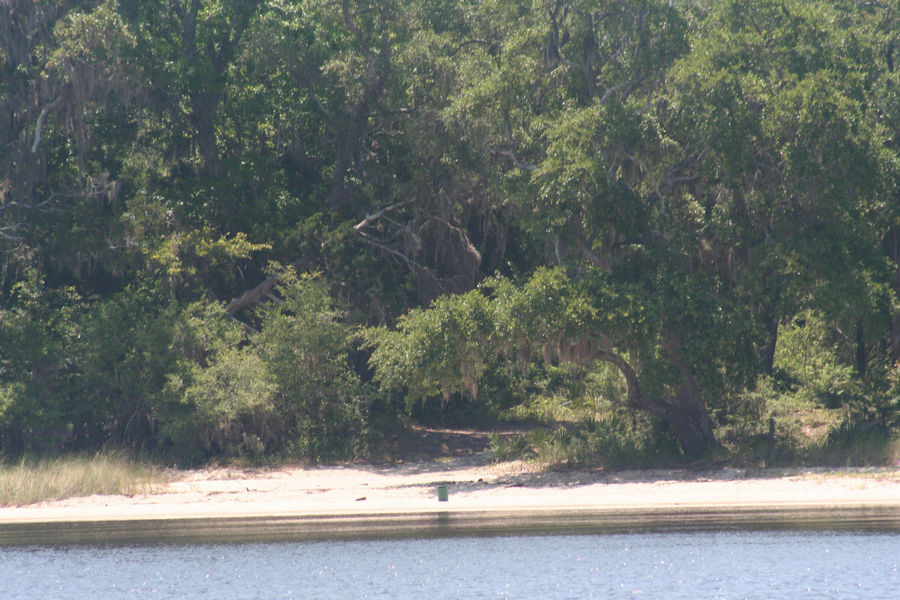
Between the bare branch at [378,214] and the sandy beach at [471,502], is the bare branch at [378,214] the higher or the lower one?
the higher one

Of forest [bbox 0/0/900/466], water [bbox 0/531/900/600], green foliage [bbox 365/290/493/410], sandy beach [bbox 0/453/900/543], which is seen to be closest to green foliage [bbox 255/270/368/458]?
forest [bbox 0/0/900/466]

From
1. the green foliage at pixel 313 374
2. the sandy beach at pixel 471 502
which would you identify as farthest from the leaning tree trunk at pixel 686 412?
the green foliage at pixel 313 374

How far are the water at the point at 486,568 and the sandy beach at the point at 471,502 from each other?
1510 millimetres

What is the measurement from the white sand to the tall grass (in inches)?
12.1

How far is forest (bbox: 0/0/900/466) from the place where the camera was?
24422mm

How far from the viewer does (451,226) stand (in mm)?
33062

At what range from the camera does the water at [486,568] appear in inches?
638

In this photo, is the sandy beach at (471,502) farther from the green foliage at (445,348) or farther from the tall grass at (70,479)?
the green foliage at (445,348)

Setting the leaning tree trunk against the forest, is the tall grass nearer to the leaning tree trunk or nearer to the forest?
the forest

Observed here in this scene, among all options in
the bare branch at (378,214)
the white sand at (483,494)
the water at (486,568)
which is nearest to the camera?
the water at (486,568)

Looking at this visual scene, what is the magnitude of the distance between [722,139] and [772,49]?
10.9 feet

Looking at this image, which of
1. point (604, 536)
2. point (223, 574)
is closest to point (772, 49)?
point (604, 536)

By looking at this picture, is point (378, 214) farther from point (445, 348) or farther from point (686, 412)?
point (686, 412)

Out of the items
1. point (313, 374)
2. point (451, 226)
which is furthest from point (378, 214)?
point (313, 374)
